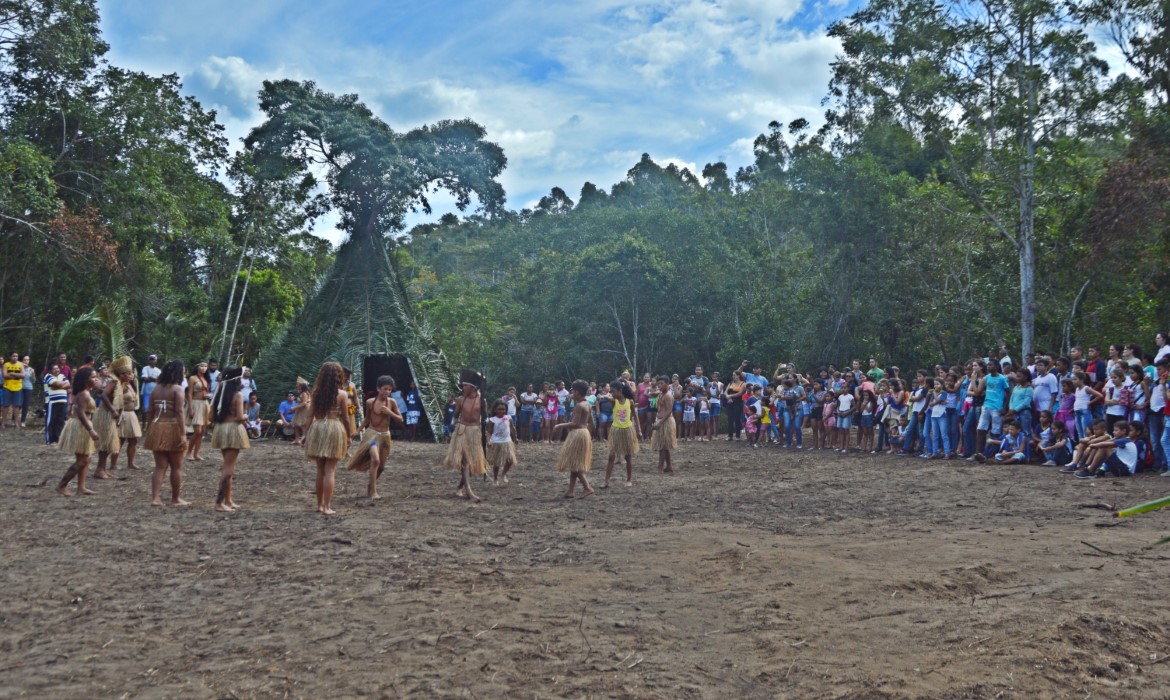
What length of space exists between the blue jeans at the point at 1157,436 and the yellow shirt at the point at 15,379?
916 inches

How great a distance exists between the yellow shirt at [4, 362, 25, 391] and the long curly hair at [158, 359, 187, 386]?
14246mm

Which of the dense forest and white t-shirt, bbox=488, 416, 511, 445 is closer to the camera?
white t-shirt, bbox=488, 416, 511, 445

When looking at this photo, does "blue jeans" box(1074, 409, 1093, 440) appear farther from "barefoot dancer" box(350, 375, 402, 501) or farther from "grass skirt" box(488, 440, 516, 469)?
"barefoot dancer" box(350, 375, 402, 501)

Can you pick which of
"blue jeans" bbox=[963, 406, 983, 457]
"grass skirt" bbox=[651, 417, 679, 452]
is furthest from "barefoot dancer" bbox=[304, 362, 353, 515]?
"blue jeans" bbox=[963, 406, 983, 457]

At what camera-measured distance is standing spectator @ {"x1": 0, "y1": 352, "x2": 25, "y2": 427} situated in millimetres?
21609

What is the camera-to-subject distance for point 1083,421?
1413cm

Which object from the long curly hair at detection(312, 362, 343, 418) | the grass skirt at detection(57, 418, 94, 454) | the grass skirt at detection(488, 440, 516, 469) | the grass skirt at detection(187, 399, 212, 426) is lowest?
the grass skirt at detection(488, 440, 516, 469)

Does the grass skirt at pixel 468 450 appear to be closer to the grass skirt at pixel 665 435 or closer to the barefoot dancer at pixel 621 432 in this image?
the barefoot dancer at pixel 621 432

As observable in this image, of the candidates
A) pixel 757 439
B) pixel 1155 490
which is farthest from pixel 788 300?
pixel 1155 490

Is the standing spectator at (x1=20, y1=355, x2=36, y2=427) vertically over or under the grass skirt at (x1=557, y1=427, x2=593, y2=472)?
over

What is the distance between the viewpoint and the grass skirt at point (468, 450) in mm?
12266

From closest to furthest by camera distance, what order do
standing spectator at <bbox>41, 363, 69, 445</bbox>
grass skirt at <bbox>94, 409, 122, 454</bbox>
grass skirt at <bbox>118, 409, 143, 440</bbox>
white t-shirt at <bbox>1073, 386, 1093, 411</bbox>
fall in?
1. grass skirt at <bbox>94, 409, 122, 454</bbox>
2. grass skirt at <bbox>118, 409, 143, 440</bbox>
3. white t-shirt at <bbox>1073, 386, 1093, 411</bbox>
4. standing spectator at <bbox>41, 363, 69, 445</bbox>

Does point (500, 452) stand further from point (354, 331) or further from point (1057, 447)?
point (354, 331)

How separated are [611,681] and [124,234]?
925 inches
